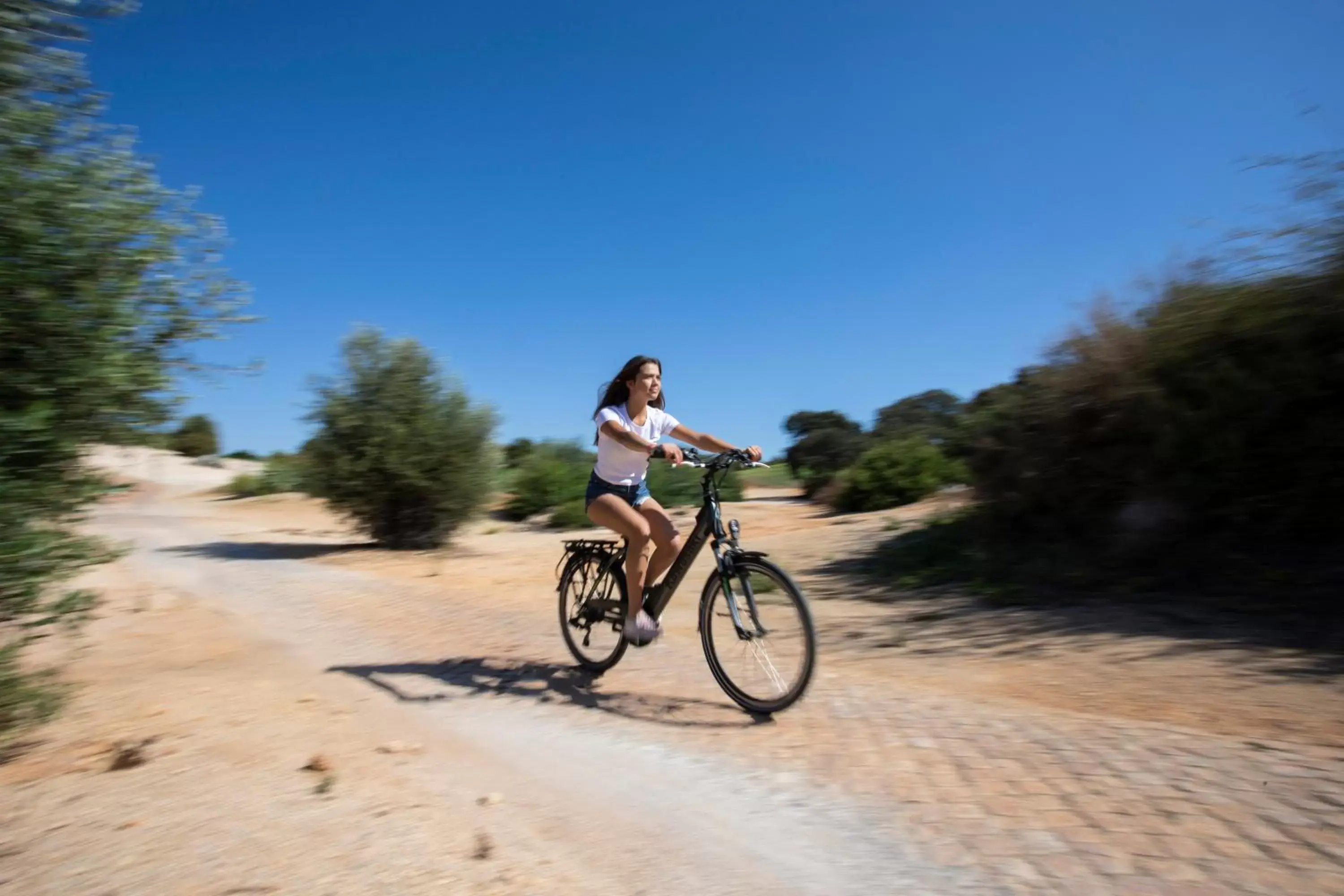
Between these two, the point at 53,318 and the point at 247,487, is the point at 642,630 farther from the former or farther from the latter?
the point at 247,487

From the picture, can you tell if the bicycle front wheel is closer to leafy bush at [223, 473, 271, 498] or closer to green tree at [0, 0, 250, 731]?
green tree at [0, 0, 250, 731]

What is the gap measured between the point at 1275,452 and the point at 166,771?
7.28m

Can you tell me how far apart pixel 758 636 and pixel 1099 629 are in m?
2.92

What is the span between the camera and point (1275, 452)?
6.54 meters

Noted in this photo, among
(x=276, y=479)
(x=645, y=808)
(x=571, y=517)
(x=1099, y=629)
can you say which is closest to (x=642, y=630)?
(x=645, y=808)

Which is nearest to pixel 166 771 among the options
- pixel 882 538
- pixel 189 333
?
pixel 189 333

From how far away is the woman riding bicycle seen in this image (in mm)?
5477

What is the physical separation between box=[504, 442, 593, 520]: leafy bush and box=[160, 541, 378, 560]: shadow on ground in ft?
23.4

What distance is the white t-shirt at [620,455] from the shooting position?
18.0 feet

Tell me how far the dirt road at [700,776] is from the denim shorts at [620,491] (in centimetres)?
118

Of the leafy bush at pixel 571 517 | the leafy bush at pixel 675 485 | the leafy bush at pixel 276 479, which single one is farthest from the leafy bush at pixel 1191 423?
the leafy bush at pixel 675 485

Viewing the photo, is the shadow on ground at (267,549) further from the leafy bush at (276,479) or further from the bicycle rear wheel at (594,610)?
the bicycle rear wheel at (594,610)


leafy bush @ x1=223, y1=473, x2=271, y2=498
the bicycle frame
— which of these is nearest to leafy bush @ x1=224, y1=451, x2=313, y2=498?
leafy bush @ x1=223, y1=473, x2=271, y2=498

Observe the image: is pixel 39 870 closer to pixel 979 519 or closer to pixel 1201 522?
pixel 1201 522
